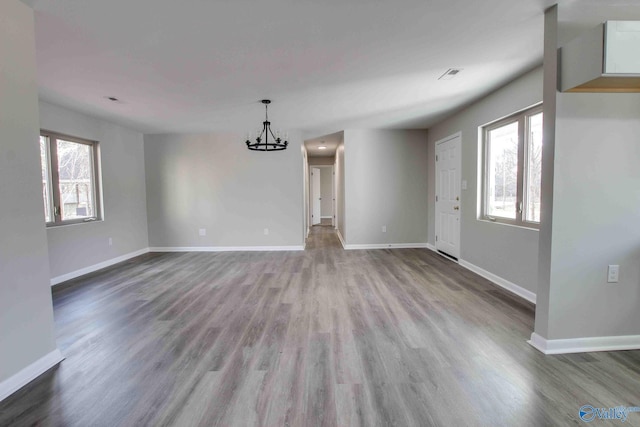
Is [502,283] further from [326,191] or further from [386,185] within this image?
[326,191]

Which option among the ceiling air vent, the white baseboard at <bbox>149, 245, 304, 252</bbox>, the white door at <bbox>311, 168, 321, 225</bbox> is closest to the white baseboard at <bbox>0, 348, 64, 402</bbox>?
the white baseboard at <bbox>149, 245, 304, 252</bbox>

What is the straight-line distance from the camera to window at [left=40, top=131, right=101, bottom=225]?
12.9ft

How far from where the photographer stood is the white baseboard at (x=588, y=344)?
2.07m

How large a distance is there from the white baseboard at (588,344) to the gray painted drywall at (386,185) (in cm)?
384

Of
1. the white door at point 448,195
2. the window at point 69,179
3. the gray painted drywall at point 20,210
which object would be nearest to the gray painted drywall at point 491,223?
the white door at point 448,195

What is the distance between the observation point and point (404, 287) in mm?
3521

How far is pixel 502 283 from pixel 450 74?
2.49m

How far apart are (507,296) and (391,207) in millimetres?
2954

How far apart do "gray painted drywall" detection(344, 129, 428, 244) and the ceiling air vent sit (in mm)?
2719

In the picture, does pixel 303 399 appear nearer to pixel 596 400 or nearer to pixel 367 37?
pixel 596 400

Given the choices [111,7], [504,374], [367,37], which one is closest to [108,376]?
[111,7]

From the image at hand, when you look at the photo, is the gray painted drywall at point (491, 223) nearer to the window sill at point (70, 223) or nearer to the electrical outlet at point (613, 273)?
the electrical outlet at point (613, 273)

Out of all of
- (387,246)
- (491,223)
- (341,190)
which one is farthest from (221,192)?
(491,223)

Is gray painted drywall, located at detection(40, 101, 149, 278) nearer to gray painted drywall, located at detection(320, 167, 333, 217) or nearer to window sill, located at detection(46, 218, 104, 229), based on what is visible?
window sill, located at detection(46, 218, 104, 229)
